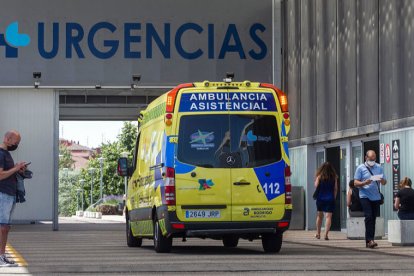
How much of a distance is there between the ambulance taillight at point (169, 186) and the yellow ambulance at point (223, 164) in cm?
2

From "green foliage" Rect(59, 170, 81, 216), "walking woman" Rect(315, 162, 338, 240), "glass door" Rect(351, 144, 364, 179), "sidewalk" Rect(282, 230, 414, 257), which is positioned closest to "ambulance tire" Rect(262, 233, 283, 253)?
"sidewalk" Rect(282, 230, 414, 257)

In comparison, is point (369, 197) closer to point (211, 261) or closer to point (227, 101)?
point (227, 101)

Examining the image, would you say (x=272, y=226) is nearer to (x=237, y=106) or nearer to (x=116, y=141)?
(x=237, y=106)

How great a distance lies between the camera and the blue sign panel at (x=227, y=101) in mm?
19328

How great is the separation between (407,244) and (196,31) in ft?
55.3

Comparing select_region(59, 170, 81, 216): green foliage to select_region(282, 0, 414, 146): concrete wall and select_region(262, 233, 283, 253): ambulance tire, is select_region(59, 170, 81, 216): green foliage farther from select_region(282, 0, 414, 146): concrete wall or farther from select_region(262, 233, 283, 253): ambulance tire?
select_region(262, 233, 283, 253): ambulance tire

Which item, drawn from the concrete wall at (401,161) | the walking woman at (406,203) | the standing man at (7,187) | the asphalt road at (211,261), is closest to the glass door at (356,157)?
the concrete wall at (401,161)

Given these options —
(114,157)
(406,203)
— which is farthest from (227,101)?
(114,157)

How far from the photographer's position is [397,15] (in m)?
26.4

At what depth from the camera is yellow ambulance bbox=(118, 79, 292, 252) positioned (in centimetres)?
1900

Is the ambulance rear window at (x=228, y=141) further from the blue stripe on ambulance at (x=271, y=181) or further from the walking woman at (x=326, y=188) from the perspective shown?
the walking woman at (x=326, y=188)

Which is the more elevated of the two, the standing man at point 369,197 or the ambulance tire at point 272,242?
the standing man at point 369,197

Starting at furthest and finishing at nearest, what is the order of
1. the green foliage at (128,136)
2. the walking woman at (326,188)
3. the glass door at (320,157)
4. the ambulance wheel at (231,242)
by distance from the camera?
the green foliage at (128,136), the glass door at (320,157), the walking woman at (326,188), the ambulance wheel at (231,242)

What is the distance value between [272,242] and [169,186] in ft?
6.58
